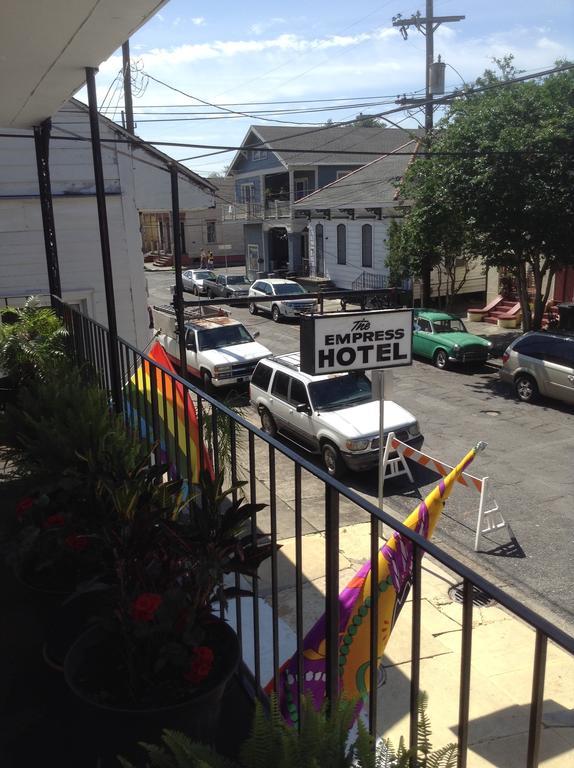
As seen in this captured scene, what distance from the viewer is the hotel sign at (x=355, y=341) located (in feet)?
31.6

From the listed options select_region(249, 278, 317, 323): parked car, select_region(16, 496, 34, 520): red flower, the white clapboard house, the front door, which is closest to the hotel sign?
the white clapboard house

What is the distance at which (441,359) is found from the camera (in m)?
21.0

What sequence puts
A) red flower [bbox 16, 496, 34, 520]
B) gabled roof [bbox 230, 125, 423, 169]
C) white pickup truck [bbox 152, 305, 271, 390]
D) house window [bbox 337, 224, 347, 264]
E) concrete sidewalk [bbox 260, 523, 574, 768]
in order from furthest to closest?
gabled roof [bbox 230, 125, 423, 169]
house window [bbox 337, 224, 347, 264]
white pickup truck [bbox 152, 305, 271, 390]
concrete sidewalk [bbox 260, 523, 574, 768]
red flower [bbox 16, 496, 34, 520]

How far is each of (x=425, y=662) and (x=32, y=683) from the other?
4828 mm

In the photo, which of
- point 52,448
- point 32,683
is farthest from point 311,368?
point 32,683

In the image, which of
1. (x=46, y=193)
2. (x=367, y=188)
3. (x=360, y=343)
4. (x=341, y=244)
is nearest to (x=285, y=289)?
(x=341, y=244)

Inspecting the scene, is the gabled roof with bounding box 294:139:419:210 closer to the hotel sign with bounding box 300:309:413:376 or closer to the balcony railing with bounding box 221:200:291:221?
the balcony railing with bounding box 221:200:291:221

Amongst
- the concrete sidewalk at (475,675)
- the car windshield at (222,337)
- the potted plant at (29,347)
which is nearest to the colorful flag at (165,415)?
the potted plant at (29,347)

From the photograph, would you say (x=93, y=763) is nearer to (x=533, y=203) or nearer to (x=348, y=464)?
(x=348, y=464)

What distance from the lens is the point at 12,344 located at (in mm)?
6523

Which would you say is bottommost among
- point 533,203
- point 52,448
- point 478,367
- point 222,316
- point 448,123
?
point 478,367

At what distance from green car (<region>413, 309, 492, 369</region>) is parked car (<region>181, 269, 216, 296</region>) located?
816 inches

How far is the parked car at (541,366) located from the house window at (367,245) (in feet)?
53.0

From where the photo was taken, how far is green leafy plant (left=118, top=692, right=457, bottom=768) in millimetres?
1619
